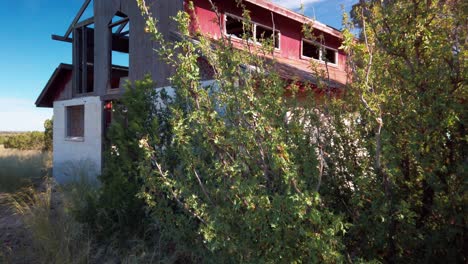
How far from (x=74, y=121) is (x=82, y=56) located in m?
2.71

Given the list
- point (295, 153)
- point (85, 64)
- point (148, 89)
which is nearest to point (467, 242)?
point (295, 153)

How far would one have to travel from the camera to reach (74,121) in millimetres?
13383

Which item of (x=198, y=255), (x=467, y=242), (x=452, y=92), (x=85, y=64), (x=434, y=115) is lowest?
(x=198, y=255)

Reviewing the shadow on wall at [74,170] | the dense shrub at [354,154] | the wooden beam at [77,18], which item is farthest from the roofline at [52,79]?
the dense shrub at [354,154]

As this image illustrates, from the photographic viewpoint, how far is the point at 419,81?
2.63 meters

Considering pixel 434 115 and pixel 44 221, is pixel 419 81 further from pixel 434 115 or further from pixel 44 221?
pixel 44 221

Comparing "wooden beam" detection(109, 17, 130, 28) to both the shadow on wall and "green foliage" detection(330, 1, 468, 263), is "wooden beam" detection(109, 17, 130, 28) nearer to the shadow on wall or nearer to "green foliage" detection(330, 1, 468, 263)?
the shadow on wall

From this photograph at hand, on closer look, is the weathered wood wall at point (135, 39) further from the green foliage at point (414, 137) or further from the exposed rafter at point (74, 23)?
the green foliage at point (414, 137)

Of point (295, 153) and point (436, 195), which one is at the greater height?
point (295, 153)

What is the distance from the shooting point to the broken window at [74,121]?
1300cm

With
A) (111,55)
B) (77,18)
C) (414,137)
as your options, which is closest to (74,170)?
(111,55)

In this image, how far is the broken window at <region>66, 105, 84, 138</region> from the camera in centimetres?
1300

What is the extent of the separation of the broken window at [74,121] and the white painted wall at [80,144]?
0.49ft

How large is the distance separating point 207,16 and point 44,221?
626cm
